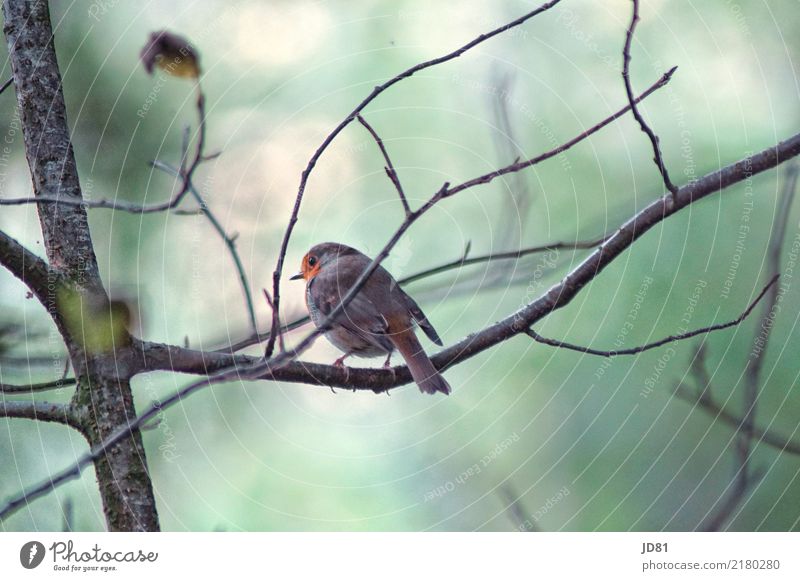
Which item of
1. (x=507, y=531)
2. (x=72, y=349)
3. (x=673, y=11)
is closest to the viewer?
(x=72, y=349)

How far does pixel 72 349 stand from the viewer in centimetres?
114

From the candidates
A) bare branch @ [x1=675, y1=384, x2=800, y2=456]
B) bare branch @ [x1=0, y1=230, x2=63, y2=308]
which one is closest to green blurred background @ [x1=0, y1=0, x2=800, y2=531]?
bare branch @ [x1=675, y1=384, x2=800, y2=456]

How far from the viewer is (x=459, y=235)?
4.33 ft

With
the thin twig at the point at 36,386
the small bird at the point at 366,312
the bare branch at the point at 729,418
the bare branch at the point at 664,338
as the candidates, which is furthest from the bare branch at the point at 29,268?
the bare branch at the point at 729,418

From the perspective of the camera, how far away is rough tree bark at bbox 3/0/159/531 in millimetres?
1115

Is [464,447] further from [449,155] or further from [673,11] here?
[673,11]

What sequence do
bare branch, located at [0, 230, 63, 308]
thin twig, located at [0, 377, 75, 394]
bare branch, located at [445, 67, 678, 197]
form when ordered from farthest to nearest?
thin twig, located at [0, 377, 75, 394] < bare branch, located at [0, 230, 63, 308] < bare branch, located at [445, 67, 678, 197]

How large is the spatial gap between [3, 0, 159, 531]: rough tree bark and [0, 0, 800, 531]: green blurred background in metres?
0.08

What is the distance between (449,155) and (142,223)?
20.0 inches

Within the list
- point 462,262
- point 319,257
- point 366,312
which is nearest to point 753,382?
point 462,262

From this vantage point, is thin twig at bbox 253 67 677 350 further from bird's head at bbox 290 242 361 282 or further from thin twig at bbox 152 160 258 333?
bird's head at bbox 290 242 361 282

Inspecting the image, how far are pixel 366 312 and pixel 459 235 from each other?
0.29 meters

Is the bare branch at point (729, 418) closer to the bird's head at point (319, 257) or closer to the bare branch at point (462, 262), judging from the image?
the bare branch at point (462, 262)
